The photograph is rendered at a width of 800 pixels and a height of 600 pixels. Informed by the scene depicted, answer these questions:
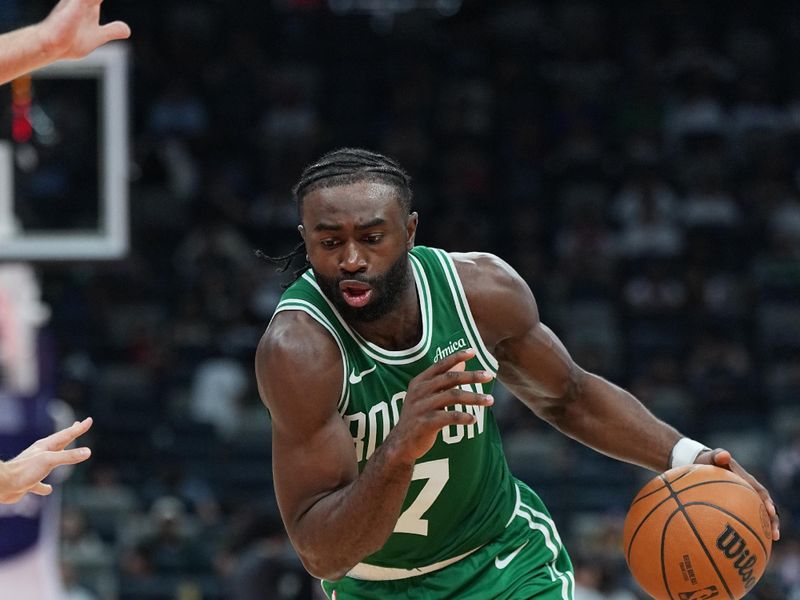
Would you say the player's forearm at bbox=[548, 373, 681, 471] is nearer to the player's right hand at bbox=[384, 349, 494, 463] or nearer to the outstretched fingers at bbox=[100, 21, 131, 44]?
the player's right hand at bbox=[384, 349, 494, 463]

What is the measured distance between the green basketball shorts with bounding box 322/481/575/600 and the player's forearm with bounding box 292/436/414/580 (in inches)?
16.5

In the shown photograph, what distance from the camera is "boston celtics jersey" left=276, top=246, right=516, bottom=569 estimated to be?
3.98 metres

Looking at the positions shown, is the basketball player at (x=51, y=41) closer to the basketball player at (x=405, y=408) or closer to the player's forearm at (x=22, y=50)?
the player's forearm at (x=22, y=50)

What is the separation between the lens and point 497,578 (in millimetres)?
4121

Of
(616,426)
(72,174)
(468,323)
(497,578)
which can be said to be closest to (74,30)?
(468,323)

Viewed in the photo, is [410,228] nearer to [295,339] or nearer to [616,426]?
[295,339]

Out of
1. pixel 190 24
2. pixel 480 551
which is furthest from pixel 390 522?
pixel 190 24

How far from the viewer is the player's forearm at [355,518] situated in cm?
349

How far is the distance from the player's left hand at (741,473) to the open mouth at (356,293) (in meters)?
1.21

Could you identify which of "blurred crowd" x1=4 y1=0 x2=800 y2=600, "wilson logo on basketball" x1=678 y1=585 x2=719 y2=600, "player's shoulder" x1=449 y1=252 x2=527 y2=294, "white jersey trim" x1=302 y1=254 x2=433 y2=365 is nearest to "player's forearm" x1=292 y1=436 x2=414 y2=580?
"white jersey trim" x1=302 y1=254 x2=433 y2=365

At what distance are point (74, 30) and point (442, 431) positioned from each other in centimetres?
154

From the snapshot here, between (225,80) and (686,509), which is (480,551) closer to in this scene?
(686,509)

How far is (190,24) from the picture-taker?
14.1 meters

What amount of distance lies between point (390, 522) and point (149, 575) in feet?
22.8
